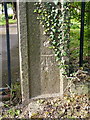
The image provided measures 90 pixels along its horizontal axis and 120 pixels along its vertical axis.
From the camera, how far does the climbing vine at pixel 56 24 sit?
2211 mm

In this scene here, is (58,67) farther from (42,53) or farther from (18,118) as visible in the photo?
(18,118)

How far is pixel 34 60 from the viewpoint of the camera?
2.37m

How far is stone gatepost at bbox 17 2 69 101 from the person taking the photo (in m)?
2.25

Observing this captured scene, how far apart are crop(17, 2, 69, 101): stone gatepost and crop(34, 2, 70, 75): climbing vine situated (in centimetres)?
7

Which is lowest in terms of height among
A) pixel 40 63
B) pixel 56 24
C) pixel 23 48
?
pixel 40 63

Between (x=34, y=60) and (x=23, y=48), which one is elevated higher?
(x=23, y=48)

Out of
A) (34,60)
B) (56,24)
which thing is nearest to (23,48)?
(34,60)

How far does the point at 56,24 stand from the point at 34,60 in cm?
52

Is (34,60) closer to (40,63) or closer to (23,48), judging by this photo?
(40,63)

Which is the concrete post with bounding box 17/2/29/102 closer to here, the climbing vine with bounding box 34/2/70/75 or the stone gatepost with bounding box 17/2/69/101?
the stone gatepost with bounding box 17/2/69/101

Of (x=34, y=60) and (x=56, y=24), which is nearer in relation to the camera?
(x=56, y=24)

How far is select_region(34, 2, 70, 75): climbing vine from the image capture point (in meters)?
2.21

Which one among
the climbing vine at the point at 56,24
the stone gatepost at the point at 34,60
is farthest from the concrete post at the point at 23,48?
the climbing vine at the point at 56,24

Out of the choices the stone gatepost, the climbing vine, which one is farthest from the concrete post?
the climbing vine
